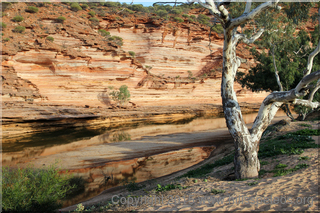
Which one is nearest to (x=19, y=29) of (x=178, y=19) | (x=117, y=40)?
(x=117, y=40)

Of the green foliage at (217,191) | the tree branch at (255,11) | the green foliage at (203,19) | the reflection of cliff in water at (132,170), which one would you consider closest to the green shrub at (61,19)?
the reflection of cliff in water at (132,170)

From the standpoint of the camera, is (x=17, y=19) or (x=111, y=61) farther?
(x=111, y=61)

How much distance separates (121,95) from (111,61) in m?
5.52

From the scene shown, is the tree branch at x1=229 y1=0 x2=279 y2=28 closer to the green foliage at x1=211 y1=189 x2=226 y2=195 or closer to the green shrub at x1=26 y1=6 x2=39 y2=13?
the green foliage at x1=211 y1=189 x2=226 y2=195

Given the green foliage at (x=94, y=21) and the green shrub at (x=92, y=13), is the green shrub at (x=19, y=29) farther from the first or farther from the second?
the green shrub at (x=92, y=13)

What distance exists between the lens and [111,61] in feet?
91.0

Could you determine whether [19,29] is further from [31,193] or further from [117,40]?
[31,193]

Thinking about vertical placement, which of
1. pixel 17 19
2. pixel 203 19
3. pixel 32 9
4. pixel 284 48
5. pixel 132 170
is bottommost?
pixel 132 170

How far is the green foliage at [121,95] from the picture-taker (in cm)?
2614

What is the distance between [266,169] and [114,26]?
35328 mm

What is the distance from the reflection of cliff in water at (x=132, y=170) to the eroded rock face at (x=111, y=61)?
55.8 ft

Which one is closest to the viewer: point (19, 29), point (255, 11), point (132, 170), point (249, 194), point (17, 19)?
point (249, 194)

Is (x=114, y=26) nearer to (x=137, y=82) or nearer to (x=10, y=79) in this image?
(x=137, y=82)

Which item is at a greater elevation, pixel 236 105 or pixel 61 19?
pixel 61 19
